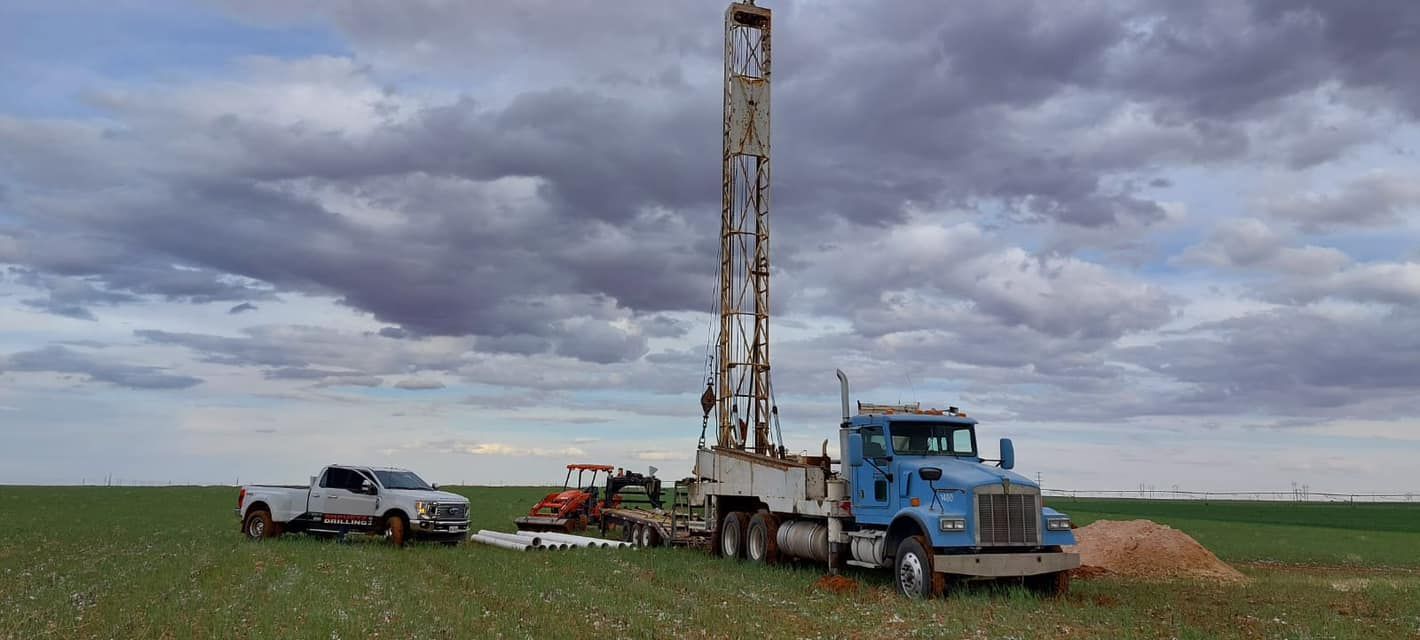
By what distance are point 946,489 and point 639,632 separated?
26.5 ft

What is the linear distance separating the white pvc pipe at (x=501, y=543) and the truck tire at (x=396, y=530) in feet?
8.77

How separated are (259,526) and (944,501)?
70.8 feet

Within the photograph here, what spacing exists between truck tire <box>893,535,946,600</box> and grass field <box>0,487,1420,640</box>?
1.60 feet

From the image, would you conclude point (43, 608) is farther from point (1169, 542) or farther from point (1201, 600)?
point (1169, 542)

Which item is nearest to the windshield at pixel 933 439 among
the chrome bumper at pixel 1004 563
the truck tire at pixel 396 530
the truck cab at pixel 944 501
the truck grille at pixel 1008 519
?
the truck cab at pixel 944 501

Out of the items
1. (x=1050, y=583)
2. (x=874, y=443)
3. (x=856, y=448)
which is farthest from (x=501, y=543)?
(x=1050, y=583)

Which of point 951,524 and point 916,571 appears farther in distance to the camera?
point 916,571

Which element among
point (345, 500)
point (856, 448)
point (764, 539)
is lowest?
point (764, 539)

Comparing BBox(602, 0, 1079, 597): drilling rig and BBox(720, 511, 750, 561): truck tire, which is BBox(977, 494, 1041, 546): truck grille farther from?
BBox(720, 511, 750, 561): truck tire

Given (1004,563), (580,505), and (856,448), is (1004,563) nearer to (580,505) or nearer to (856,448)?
(856,448)

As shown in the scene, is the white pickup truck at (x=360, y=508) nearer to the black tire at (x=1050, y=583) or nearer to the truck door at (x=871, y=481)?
the truck door at (x=871, y=481)

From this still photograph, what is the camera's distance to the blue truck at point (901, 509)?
20.6 m

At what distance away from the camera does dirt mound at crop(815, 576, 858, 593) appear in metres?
21.6

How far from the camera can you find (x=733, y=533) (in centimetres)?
2884
